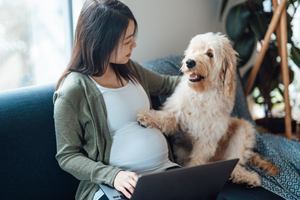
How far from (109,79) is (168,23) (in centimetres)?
108

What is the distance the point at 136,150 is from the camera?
1104 mm

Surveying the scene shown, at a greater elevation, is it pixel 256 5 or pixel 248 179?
pixel 256 5

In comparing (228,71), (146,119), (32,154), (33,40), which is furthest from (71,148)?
(33,40)

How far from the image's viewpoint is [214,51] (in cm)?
123

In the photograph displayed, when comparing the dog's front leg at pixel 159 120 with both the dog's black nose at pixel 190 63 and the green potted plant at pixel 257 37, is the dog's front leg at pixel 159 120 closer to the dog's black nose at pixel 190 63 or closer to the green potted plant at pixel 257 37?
the dog's black nose at pixel 190 63

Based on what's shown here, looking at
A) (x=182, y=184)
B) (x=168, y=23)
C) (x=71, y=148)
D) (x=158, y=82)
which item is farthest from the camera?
(x=168, y=23)

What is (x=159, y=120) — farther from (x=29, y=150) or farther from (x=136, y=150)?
(x=29, y=150)

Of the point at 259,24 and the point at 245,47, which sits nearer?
the point at 259,24

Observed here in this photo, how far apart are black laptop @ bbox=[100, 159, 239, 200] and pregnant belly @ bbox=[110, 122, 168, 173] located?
5.8 inches

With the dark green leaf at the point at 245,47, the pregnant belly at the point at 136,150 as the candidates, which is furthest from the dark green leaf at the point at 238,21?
the pregnant belly at the point at 136,150

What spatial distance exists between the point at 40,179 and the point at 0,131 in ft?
0.93

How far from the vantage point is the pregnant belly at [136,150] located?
3.60 ft

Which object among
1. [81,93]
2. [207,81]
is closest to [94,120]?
[81,93]

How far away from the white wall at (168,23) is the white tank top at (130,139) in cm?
82
